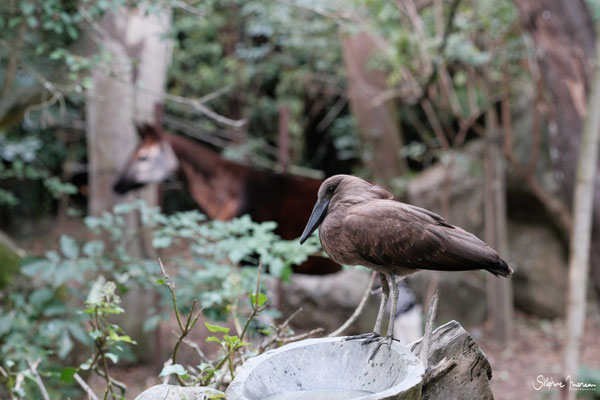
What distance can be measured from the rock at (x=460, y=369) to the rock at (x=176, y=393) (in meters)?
0.60

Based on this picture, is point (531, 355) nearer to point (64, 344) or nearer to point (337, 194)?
point (64, 344)

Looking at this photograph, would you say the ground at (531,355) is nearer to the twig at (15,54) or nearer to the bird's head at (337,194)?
the bird's head at (337,194)

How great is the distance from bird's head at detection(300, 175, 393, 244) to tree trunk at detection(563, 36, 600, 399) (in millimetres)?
2199

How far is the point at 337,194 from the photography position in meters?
1.86

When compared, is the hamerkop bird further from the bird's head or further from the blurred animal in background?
the blurred animal in background

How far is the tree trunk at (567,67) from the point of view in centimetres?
408

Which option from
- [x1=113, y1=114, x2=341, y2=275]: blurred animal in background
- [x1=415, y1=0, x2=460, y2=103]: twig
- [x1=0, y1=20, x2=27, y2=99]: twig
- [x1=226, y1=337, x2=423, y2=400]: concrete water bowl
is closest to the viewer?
[x1=226, y1=337, x2=423, y2=400]: concrete water bowl

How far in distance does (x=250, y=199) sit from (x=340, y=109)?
5109 millimetres

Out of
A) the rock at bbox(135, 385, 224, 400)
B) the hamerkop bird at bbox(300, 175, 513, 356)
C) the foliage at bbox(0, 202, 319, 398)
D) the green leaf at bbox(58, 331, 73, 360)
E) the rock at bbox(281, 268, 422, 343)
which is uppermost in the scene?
the hamerkop bird at bbox(300, 175, 513, 356)

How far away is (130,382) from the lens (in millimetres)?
5586

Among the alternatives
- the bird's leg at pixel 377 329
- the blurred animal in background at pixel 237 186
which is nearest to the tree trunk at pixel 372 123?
the blurred animal in background at pixel 237 186

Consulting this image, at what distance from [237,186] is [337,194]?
136 inches

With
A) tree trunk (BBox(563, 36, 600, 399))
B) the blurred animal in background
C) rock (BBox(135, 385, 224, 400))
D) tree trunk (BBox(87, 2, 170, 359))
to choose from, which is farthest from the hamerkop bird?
tree trunk (BBox(87, 2, 170, 359))

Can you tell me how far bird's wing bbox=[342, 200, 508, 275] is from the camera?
1726 millimetres
